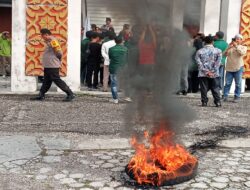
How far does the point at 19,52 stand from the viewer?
1120 centimetres

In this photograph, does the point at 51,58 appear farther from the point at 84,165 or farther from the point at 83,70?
the point at 84,165

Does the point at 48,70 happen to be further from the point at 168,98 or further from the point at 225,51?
the point at 168,98

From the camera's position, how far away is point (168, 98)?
16.9ft

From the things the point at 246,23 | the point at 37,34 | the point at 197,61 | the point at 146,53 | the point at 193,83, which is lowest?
the point at 193,83

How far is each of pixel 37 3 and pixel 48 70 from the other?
86.1 inches

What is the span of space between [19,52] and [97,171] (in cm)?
651

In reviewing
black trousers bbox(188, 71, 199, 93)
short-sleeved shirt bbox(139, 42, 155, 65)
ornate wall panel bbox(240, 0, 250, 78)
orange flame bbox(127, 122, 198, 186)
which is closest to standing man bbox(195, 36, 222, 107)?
black trousers bbox(188, 71, 199, 93)

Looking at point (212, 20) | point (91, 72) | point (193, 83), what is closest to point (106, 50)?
point (91, 72)

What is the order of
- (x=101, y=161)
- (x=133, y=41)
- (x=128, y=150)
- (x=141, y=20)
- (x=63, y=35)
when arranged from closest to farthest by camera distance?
(x=141, y=20) → (x=133, y=41) → (x=101, y=161) → (x=128, y=150) → (x=63, y=35)

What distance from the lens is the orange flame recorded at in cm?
492

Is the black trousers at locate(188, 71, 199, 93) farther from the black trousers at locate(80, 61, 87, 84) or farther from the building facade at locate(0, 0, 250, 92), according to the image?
the black trousers at locate(80, 61, 87, 84)

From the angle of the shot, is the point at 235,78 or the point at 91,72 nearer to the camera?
the point at 235,78

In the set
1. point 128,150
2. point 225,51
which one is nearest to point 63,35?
point 225,51

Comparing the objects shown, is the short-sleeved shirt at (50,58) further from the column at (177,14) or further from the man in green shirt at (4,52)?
the man in green shirt at (4,52)
